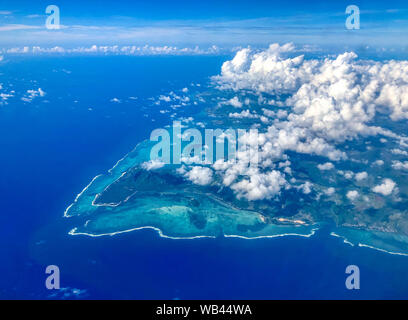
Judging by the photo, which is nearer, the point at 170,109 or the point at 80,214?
the point at 80,214

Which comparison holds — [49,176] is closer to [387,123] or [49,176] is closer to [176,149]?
[176,149]

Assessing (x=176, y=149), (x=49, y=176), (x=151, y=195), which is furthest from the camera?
(x=176, y=149)

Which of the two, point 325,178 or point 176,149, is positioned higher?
point 176,149

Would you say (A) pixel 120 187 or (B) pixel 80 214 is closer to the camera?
(B) pixel 80 214

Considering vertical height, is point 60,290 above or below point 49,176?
below

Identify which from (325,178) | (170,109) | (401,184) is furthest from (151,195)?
(170,109)

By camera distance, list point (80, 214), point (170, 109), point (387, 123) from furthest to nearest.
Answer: point (170, 109), point (387, 123), point (80, 214)

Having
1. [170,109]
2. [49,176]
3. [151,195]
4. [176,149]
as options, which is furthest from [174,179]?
[170,109]

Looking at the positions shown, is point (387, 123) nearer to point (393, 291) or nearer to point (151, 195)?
point (393, 291)

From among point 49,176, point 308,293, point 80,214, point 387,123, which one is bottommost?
point 308,293
